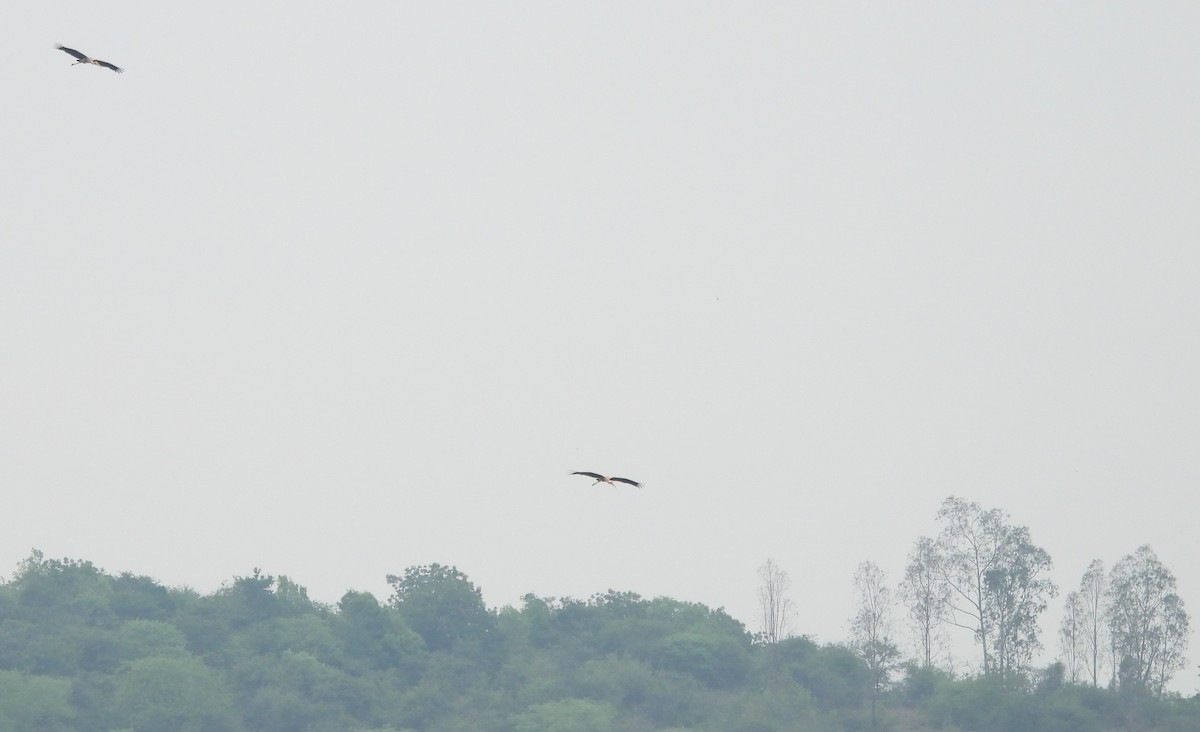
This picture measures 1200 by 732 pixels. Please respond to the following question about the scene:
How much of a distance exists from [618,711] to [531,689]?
5.33m

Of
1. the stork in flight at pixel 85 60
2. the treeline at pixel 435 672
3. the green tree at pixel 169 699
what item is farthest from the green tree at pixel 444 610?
the stork in flight at pixel 85 60

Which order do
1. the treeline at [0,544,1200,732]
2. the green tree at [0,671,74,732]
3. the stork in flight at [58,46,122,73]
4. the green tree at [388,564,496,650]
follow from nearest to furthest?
the stork in flight at [58,46,122,73]
the green tree at [0,671,74,732]
the treeline at [0,544,1200,732]
the green tree at [388,564,496,650]

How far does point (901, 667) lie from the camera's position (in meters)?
96.4

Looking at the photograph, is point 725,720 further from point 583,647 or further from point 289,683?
point 289,683

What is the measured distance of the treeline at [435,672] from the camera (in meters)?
84.1

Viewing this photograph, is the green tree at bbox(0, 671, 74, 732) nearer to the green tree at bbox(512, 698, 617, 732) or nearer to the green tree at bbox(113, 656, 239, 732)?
the green tree at bbox(113, 656, 239, 732)

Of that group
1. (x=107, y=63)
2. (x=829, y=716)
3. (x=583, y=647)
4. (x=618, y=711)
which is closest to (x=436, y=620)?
(x=583, y=647)

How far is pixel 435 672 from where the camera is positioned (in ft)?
307

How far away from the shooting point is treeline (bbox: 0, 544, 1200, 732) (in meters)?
84.1

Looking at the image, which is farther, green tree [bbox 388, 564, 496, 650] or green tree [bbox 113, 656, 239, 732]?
green tree [bbox 388, 564, 496, 650]

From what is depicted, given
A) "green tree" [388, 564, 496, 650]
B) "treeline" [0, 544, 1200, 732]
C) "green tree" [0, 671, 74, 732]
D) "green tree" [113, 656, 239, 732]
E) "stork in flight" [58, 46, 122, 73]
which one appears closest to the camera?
"stork in flight" [58, 46, 122, 73]

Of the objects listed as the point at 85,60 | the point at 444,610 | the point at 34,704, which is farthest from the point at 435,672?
the point at 85,60

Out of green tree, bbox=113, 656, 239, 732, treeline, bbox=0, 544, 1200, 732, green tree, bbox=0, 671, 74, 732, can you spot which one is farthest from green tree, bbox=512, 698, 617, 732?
green tree, bbox=0, 671, 74, 732

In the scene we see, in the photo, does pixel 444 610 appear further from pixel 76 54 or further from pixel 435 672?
pixel 76 54
